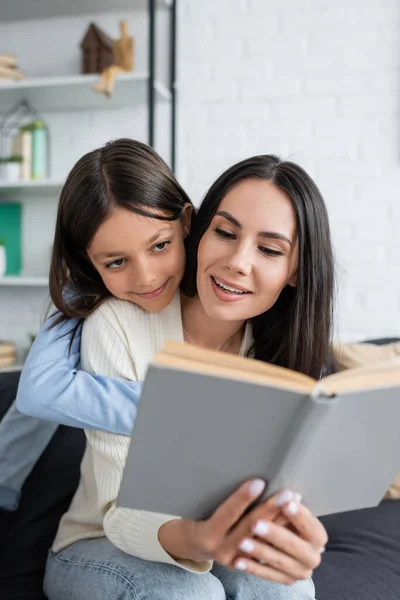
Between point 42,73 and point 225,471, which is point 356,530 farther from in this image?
point 42,73

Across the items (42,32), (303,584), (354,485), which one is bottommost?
(303,584)

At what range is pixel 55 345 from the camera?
42.8 inches

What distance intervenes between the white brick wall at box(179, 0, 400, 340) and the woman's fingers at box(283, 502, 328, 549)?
5.82 feet

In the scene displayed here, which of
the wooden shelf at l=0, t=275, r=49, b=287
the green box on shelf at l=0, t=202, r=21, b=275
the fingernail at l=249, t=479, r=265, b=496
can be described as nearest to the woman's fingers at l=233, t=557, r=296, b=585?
the fingernail at l=249, t=479, r=265, b=496

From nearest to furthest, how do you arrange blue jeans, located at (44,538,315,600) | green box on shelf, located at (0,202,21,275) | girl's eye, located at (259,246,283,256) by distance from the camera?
blue jeans, located at (44,538,315,600) < girl's eye, located at (259,246,283,256) < green box on shelf, located at (0,202,21,275)

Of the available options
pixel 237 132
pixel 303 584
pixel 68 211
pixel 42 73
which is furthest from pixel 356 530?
pixel 42 73

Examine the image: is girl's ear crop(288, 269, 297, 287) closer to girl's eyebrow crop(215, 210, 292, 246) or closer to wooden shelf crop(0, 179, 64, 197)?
girl's eyebrow crop(215, 210, 292, 246)

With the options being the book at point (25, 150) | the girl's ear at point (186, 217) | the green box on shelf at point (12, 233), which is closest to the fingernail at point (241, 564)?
the girl's ear at point (186, 217)

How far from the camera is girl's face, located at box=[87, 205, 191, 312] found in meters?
1.09

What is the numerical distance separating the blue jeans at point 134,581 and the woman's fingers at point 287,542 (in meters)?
0.23

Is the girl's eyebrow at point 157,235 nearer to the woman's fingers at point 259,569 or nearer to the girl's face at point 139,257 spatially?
the girl's face at point 139,257

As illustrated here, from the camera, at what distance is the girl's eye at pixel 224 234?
1052 millimetres

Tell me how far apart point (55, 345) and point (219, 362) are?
1.75ft

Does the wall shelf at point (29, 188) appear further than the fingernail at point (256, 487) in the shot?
Yes
